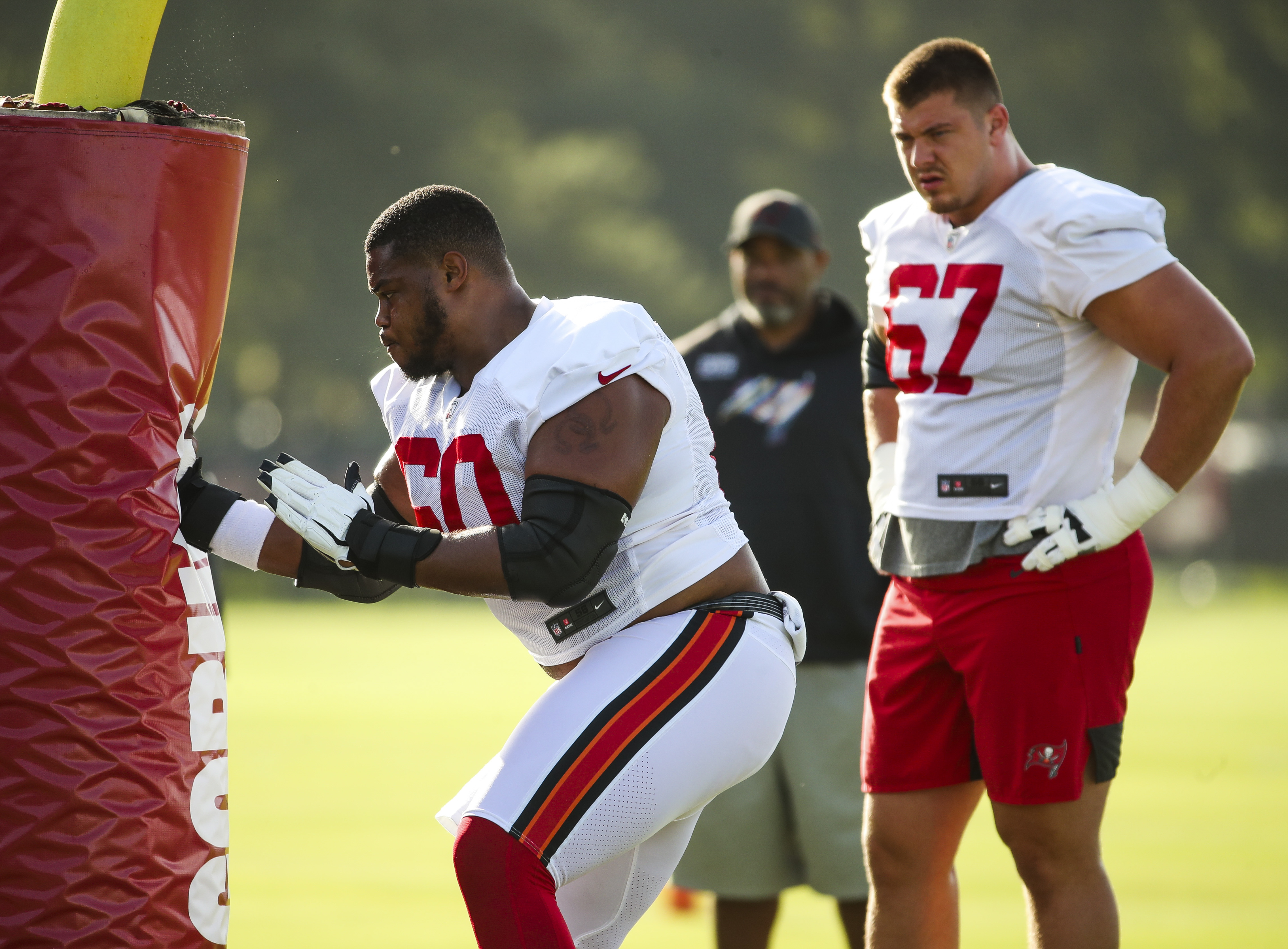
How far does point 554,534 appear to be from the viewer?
8.57 feet

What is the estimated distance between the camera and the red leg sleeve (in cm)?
251

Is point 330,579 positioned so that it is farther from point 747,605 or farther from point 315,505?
point 747,605

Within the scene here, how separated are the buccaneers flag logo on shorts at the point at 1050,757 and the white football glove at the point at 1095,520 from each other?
1.12 ft

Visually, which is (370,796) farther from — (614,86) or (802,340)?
(614,86)

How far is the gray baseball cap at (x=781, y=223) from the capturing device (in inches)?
183

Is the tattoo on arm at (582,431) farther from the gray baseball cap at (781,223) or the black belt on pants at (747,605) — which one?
the gray baseball cap at (781,223)

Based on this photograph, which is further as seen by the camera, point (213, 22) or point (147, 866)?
point (213, 22)

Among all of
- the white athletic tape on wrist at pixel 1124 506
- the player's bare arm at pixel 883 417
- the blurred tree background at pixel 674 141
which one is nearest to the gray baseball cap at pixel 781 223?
the player's bare arm at pixel 883 417

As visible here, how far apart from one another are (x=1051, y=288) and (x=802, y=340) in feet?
5.19

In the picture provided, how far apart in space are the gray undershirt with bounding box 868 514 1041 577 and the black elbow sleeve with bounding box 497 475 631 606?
824 millimetres

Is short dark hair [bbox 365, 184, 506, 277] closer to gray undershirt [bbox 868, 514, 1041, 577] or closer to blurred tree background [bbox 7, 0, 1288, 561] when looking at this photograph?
gray undershirt [bbox 868, 514, 1041, 577]

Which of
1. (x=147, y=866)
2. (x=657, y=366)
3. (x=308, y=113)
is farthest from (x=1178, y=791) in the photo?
(x=308, y=113)

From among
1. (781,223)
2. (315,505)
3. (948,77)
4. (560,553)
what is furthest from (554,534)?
(781,223)

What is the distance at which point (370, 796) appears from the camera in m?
7.46
